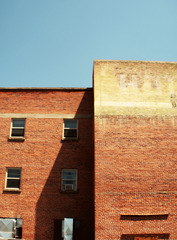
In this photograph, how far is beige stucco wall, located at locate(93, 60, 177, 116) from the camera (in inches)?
613

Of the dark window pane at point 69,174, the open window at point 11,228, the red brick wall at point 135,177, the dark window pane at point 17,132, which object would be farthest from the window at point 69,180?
the dark window pane at point 17,132

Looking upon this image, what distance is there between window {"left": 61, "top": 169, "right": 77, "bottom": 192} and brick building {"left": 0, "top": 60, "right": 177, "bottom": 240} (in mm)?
70

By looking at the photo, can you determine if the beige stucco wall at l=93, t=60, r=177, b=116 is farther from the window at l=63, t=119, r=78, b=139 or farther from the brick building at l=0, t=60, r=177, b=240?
the window at l=63, t=119, r=78, b=139

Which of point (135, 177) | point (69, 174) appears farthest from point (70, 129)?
point (135, 177)

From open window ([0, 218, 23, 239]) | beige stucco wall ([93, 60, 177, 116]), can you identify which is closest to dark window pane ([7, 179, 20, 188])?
open window ([0, 218, 23, 239])

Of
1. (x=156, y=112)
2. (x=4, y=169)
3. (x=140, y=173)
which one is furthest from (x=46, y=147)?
(x=156, y=112)

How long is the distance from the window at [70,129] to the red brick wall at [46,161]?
357 mm

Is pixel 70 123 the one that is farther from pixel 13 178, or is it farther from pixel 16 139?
pixel 13 178

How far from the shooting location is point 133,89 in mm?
16016

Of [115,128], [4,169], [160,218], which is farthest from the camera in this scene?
[4,169]

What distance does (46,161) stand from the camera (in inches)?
662

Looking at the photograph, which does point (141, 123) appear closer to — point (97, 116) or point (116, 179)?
point (97, 116)

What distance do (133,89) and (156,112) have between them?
2.21 m

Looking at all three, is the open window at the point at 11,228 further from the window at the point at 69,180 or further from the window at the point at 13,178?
the window at the point at 69,180
